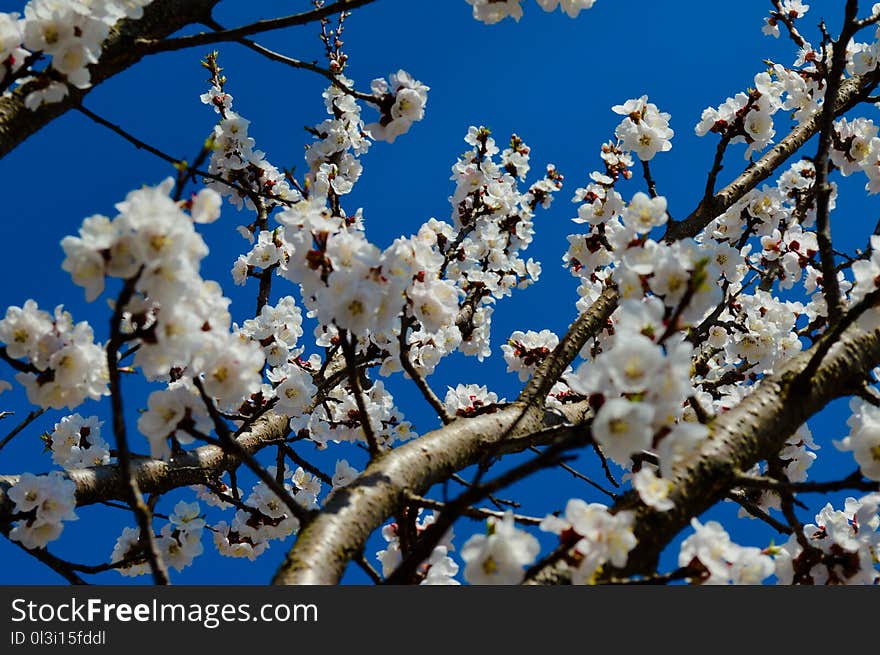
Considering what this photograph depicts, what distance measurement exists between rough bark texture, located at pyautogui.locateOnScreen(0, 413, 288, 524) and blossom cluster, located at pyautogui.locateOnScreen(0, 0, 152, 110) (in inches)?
57.0

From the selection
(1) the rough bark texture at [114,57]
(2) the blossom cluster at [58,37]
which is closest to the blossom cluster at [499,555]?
(2) the blossom cluster at [58,37]

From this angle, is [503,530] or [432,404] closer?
[503,530]

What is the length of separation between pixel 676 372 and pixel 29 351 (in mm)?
2043

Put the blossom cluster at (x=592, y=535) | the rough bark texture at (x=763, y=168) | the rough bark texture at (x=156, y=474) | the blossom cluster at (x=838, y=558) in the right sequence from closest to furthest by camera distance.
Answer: the blossom cluster at (x=592, y=535)
the blossom cluster at (x=838, y=558)
the rough bark texture at (x=156, y=474)
the rough bark texture at (x=763, y=168)

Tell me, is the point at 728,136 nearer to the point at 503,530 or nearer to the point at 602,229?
the point at 602,229

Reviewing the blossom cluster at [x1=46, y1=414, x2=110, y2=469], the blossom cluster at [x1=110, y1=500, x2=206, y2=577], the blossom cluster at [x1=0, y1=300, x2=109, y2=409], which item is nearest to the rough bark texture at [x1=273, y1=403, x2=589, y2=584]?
the blossom cluster at [x1=0, y1=300, x2=109, y2=409]

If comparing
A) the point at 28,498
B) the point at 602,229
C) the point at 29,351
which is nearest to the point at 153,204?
the point at 29,351

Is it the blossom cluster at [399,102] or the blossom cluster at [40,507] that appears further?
the blossom cluster at [399,102]

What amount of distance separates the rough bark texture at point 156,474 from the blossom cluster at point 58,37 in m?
1.45

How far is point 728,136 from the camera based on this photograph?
392 cm

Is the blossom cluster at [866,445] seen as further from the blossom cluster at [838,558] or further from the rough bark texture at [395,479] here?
the rough bark texture at [395,479]

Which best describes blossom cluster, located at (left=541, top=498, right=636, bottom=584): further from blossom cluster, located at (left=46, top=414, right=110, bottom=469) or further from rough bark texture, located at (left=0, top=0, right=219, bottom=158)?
blossom cluster, located at (left=46, top=414, right=110, bottom=469)

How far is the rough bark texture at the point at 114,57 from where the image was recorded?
250 centimetres

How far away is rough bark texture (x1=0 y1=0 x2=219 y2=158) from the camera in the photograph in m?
2.50
